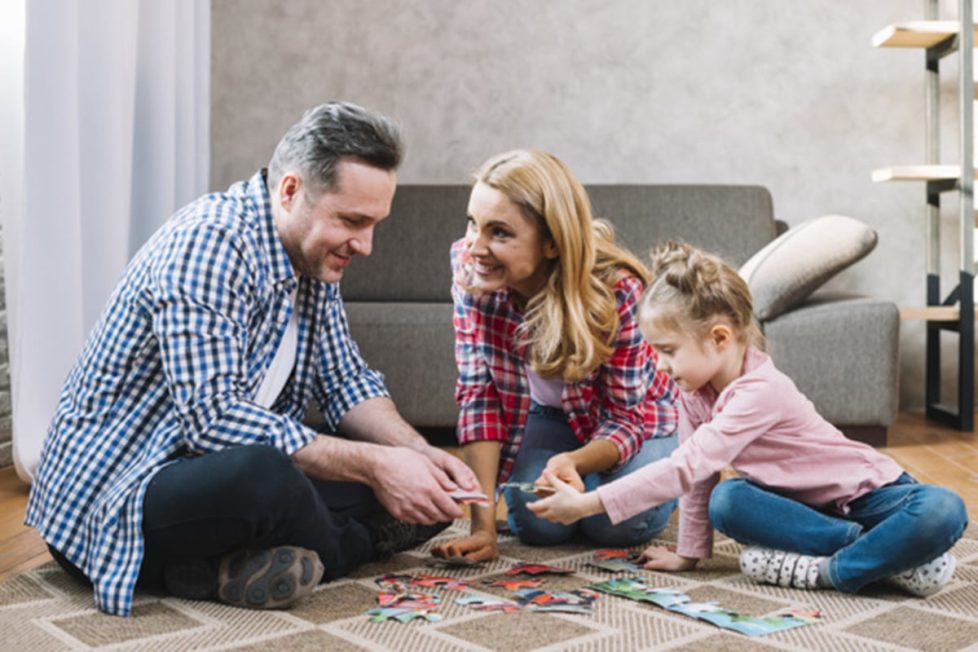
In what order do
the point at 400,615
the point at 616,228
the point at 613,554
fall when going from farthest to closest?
the point at 616,228 → the point at 613,554 → the point at 400,615

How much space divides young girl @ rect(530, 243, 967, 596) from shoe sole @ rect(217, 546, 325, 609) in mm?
383

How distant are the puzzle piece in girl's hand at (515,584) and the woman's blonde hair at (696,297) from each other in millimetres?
469

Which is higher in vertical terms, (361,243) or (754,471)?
(361,243)

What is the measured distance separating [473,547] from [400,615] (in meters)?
0.38

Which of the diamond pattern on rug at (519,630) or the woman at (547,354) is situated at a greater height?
the woman at (547,354)

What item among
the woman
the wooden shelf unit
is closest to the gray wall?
the wooden shelf unit

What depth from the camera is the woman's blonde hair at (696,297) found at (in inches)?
75.2

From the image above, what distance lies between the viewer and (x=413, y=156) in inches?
178

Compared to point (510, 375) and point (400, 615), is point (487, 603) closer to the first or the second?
point (400, 615)

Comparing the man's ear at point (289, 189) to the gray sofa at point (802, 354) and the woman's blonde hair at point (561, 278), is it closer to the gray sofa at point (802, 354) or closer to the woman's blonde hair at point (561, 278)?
the woman's blonde hair at point (561, 278)

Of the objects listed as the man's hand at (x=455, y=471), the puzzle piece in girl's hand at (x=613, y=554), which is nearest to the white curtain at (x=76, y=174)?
the man's hand at (x=455, y=471)

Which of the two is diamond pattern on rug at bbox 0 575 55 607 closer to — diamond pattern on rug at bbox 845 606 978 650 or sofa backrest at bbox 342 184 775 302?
diamond pattern on rug at bbox 845 606 978 650

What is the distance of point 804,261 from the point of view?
139 inches

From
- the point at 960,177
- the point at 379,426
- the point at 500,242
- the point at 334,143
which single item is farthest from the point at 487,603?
the point at 960,177
